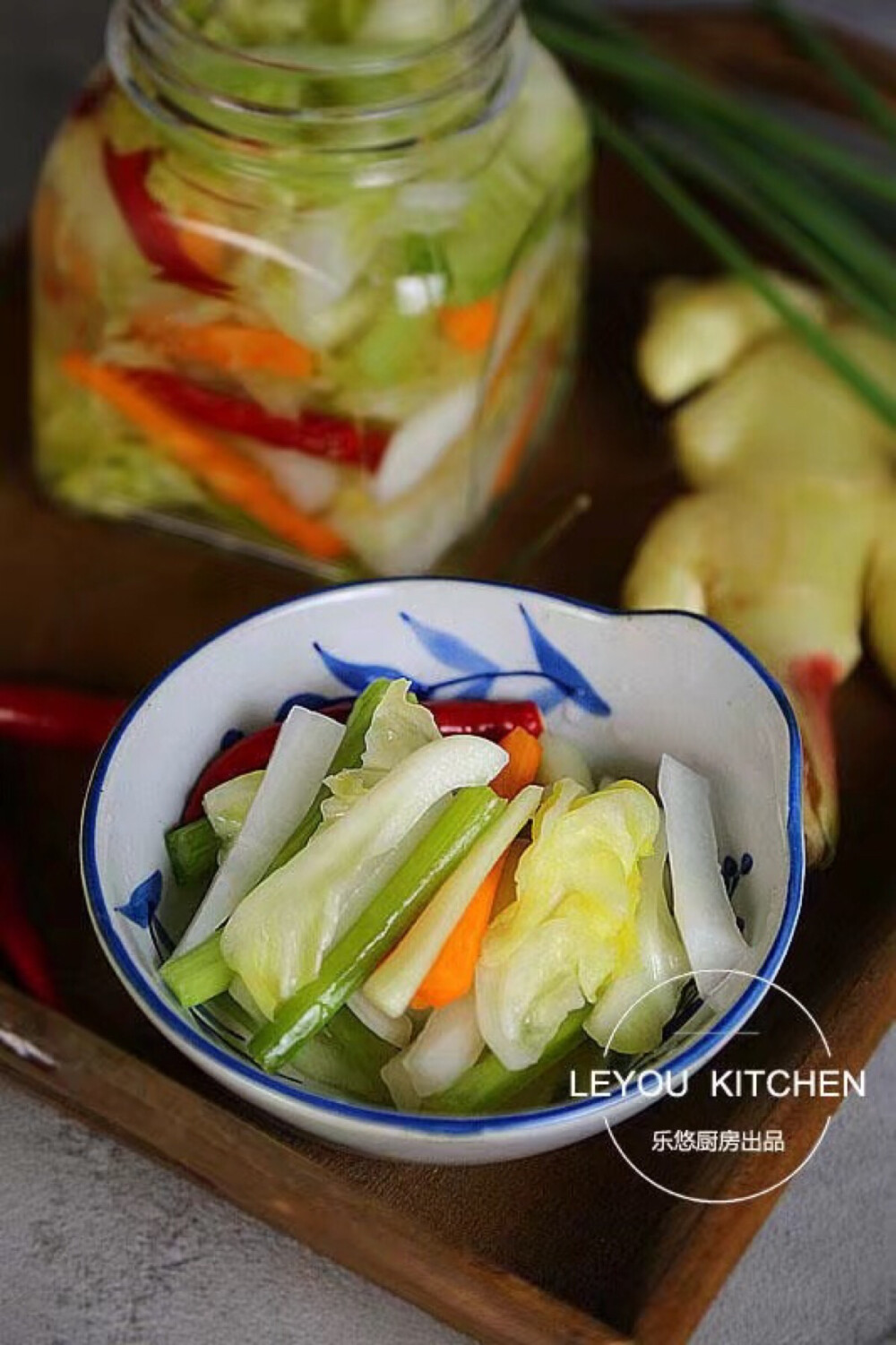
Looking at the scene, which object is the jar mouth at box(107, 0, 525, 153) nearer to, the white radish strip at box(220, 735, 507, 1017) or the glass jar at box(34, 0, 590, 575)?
the glass jar at box(34, 0, 590, 575)

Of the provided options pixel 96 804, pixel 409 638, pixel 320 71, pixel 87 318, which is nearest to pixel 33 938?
pixel 96 804

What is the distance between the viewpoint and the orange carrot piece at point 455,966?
2.77 feet

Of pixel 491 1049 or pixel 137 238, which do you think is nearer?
pixel 491 1049

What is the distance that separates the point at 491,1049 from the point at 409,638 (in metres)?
0.25

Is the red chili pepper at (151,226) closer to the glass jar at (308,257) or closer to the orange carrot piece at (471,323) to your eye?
the glass jar at (308,257)

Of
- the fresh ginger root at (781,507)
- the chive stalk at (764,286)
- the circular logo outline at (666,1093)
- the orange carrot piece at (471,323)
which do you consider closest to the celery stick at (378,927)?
the circular logo outline at (666,1093)

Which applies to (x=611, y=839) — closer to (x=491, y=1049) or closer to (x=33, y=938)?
(x=491, y=1049)

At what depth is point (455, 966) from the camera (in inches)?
33.3

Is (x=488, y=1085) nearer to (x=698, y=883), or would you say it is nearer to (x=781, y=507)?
(x=698, y=883)

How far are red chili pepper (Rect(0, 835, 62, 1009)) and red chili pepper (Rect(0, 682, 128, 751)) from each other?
0.33ft

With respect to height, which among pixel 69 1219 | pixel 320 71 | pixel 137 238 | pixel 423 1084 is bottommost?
pixel 69 1219

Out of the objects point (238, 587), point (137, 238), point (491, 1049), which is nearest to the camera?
point (491, 1049)

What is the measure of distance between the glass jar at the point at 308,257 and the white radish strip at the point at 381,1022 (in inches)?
15.6

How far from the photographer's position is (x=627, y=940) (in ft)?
2.84
